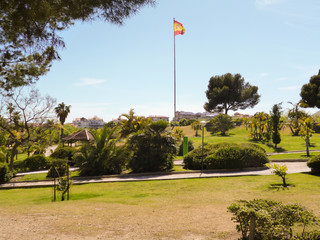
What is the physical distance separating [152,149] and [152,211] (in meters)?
10.1

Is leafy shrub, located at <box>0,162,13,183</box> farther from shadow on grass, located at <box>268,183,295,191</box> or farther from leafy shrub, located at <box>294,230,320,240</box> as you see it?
leafy shrub, located at <box>294,230,320,240</box>

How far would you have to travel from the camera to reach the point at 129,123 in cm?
3152

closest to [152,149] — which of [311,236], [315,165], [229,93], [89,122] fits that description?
[315,165]

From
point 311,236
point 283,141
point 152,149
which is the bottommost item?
point 311,236

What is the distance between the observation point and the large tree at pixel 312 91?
56.7m

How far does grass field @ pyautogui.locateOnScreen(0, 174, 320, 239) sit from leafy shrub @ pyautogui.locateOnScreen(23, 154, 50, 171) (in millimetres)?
10377

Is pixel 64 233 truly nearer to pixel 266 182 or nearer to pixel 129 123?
pixel 266 182

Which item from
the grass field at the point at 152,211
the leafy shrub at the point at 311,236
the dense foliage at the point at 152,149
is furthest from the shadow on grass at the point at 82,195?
the leafy shrub at the point at 311,236

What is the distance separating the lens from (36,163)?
872 inches

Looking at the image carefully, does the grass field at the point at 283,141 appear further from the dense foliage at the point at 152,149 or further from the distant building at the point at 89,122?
the distant building at the point at 89,122

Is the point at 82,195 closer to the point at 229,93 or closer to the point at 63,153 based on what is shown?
the point at 63,153

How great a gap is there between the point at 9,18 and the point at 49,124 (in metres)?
Result: 17.2

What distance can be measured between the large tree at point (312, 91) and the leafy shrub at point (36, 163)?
53.5 metres

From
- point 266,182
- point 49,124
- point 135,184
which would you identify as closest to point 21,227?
point 135,184
